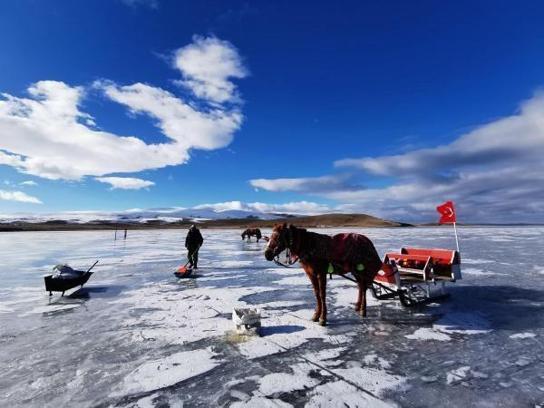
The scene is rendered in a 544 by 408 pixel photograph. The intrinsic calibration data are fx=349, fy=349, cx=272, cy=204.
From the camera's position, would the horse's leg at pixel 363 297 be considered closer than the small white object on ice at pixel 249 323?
No

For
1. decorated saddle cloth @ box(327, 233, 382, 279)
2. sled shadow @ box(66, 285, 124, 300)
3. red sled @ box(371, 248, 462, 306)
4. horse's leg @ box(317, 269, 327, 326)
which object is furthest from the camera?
sled shadow @ box(66, 285, 124, 300)

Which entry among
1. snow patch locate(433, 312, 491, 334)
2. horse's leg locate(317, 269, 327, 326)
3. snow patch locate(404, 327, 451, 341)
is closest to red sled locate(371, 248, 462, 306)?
snow patch locate(433, 312, 491, 334)

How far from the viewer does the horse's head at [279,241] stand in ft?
21.3

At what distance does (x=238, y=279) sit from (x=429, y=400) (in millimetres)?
8929

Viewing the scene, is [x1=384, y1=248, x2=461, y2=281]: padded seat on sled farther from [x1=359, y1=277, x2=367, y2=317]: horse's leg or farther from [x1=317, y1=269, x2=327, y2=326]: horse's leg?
[x1=317, y1=269, x2=327, y2=326]: horse's leg

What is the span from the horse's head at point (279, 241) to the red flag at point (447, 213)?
19.2 ft

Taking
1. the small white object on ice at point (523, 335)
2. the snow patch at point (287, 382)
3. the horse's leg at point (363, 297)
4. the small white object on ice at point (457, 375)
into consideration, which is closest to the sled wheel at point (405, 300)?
the horse's leg at point (363, 297)

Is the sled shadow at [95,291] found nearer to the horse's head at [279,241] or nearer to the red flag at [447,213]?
the horse's head at [279,241]

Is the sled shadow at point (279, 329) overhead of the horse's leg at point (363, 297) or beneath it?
beneath

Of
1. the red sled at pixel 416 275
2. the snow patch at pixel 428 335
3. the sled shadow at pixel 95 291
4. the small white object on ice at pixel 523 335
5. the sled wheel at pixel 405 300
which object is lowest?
the small white object on ice at pixel 523 335

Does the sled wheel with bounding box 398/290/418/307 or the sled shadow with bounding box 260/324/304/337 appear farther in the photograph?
the sled wheel with bounding box 398/290/418/307

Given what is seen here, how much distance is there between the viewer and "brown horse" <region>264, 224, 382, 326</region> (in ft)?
21.8

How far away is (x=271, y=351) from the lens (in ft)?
18.0

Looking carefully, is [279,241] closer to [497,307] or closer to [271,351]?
[271,351]
